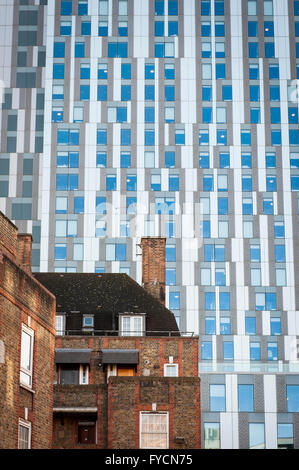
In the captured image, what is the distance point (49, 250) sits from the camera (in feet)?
397

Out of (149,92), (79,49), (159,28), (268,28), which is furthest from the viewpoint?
(159,28)

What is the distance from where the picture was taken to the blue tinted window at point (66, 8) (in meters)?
132

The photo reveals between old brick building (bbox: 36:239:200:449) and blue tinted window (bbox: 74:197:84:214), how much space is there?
57.7 meters

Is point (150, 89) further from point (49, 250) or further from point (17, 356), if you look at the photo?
point (17, 356)

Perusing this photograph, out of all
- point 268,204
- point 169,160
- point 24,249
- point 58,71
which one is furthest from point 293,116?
point 24,249

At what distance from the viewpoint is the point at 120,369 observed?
56.5 metres

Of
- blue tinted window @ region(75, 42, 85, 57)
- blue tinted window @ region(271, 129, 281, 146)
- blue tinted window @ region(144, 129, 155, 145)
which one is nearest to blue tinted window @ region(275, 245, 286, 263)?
blue tinted window @ region(271, 129, 281, 146)

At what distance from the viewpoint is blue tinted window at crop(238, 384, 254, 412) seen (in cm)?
9863

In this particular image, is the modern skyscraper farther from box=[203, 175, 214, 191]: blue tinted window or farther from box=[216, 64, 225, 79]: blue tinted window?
box=[216, 64, 225, 79]: blue tinted window

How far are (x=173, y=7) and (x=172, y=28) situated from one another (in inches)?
132

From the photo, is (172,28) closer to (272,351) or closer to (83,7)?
(83,7)

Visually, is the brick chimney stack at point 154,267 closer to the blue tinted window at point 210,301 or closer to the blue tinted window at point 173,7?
the blue tinted window at point 210,301

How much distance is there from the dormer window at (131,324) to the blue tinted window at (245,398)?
134ft
